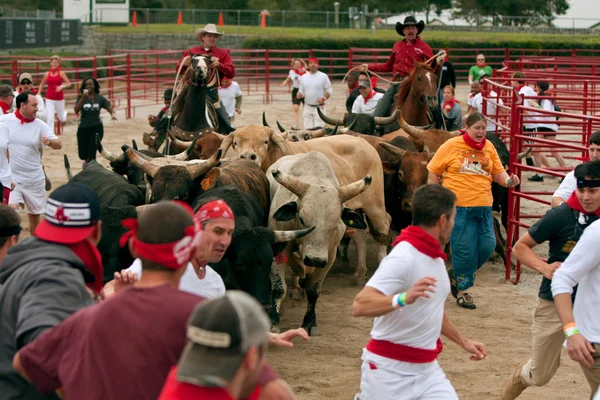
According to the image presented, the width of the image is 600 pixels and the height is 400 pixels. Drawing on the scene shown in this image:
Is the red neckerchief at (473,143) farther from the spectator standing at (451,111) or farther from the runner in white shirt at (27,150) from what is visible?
the spectator standing at (451,111)

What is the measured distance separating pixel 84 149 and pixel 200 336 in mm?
14775

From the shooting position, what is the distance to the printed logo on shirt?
905cm

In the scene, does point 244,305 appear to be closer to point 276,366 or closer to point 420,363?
point 420,363

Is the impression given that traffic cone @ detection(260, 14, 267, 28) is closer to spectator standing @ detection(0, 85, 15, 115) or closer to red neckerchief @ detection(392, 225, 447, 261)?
spectator standing @ detection(0, 85, 15, 115)

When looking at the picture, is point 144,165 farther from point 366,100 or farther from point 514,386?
point 366,100

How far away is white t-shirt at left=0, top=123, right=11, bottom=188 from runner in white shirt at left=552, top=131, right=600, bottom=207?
5728 millimetres

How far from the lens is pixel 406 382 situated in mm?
4668

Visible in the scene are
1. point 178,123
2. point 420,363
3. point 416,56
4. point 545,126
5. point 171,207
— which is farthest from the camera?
point 545,126

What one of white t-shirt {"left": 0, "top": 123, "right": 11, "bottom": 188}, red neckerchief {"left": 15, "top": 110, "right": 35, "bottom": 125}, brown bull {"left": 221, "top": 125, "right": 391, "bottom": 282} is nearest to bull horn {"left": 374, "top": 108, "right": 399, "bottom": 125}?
brown bull {"left": 221, "top": 125, "right": 391, "bottom": 282}

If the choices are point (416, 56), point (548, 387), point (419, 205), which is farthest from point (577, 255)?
point (416, 56)

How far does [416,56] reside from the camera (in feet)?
45.9

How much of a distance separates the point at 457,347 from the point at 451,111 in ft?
27.7

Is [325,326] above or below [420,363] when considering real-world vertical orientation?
below

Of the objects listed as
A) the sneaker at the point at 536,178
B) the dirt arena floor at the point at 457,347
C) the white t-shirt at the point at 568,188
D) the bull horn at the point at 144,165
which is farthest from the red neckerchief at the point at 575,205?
the sneaker at the point at 536,178
